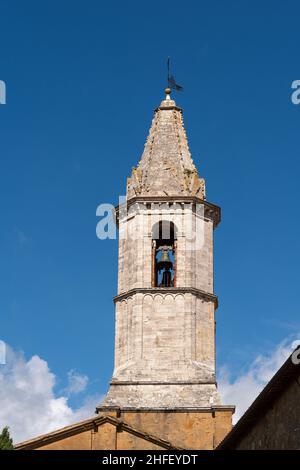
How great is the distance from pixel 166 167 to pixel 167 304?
5.10 metres

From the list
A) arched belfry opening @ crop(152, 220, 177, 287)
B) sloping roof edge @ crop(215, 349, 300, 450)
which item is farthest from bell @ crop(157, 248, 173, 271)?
sloping roof edge @ crop(215, 349, 300, 450)

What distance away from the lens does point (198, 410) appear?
3428 centimetres

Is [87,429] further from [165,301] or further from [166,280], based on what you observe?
[166,280]

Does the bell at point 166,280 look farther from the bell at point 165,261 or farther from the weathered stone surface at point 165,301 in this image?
the weathered stone surface at point 165,301

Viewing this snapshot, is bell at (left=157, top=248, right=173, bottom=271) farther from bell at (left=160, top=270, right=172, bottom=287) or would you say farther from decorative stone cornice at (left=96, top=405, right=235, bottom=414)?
decorative stone cornice at (left=96, top=405, right=235, bottom=414)

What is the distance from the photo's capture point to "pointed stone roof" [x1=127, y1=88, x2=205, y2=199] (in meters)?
37.9

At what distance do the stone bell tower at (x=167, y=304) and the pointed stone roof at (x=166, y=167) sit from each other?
0.03m

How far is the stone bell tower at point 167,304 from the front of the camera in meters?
34.4

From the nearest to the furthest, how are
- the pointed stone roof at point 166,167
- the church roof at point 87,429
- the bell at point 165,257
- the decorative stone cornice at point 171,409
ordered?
1. the church roof at point 87,429
2. the decorative stone cornice at point 171,409
3. the bell at point 165,257
4. the pointed stone roof at point 166,167

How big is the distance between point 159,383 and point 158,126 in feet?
32.7

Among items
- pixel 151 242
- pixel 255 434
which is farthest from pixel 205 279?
pixel 255 434

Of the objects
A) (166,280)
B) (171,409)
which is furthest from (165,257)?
(171,409)

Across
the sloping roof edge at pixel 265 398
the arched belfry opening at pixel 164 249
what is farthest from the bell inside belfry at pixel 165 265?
the sloping roof edge at pixel 265 398
